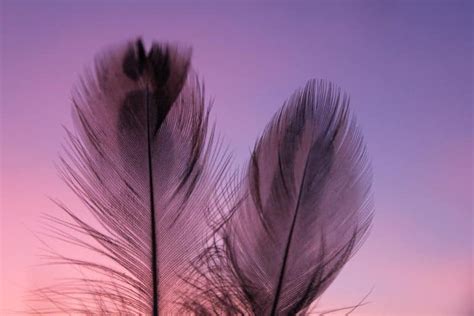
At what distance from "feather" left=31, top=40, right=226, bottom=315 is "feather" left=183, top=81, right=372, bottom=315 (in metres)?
0.08

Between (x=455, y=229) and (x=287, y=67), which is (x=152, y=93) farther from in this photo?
(x=455, y=229)

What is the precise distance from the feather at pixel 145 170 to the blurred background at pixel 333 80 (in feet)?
0.53

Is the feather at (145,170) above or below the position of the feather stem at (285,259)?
above

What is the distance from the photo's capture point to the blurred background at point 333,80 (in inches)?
67.6

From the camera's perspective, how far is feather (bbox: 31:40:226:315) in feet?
5.00

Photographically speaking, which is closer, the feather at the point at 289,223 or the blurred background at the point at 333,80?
the feather at the point at 289,223

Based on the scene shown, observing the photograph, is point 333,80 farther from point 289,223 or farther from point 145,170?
point 145,170

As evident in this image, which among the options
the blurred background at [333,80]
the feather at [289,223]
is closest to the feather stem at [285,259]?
the feather at [289,223]

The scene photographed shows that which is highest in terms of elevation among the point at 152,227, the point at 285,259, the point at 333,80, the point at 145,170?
the point at 333,80

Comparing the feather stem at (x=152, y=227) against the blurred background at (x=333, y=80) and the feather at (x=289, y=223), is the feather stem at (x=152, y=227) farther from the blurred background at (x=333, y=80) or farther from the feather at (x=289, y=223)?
the blurred background at (x=333, y=80)

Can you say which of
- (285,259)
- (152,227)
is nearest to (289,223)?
(285,259)

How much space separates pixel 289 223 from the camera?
61.7 inches

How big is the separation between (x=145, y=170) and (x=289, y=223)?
0.37 metres

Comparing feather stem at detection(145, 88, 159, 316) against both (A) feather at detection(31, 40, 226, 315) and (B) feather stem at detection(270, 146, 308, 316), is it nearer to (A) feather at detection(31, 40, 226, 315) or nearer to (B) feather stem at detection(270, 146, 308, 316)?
(A) feather at detection(31, 40, 226, 315)
